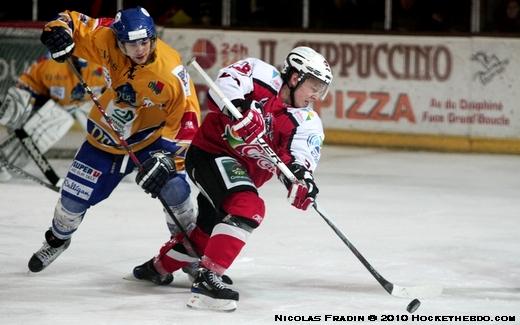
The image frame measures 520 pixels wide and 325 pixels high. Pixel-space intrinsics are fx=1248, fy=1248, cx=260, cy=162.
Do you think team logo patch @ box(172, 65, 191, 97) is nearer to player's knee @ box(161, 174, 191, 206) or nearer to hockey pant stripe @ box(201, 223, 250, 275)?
player's knee @ box(161, 174, 191, 206)

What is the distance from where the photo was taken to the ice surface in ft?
14.9

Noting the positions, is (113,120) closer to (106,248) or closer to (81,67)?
(106,248)

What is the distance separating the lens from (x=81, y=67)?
26.2ft

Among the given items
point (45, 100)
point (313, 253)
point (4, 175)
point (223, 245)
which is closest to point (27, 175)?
point (4, 175)

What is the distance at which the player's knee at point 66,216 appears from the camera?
498 centimetres

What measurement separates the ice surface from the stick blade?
0.03 m

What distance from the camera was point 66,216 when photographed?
16.4 feet

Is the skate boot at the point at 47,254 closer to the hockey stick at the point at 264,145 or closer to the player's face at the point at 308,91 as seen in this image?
the hockey stick at the point at 264,145

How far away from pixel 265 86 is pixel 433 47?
16.7 feet

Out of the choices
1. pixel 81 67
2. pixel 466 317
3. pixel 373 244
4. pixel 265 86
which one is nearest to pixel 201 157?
pixel 265 86

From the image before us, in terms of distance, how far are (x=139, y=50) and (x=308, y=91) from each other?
70 centimetres

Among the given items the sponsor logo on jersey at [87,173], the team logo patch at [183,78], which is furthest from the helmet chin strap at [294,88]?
the sponsor logo on jersey at [87,173]

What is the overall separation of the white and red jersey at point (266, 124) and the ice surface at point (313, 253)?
0.54m

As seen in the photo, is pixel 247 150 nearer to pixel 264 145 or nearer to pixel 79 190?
pixel 264 145
